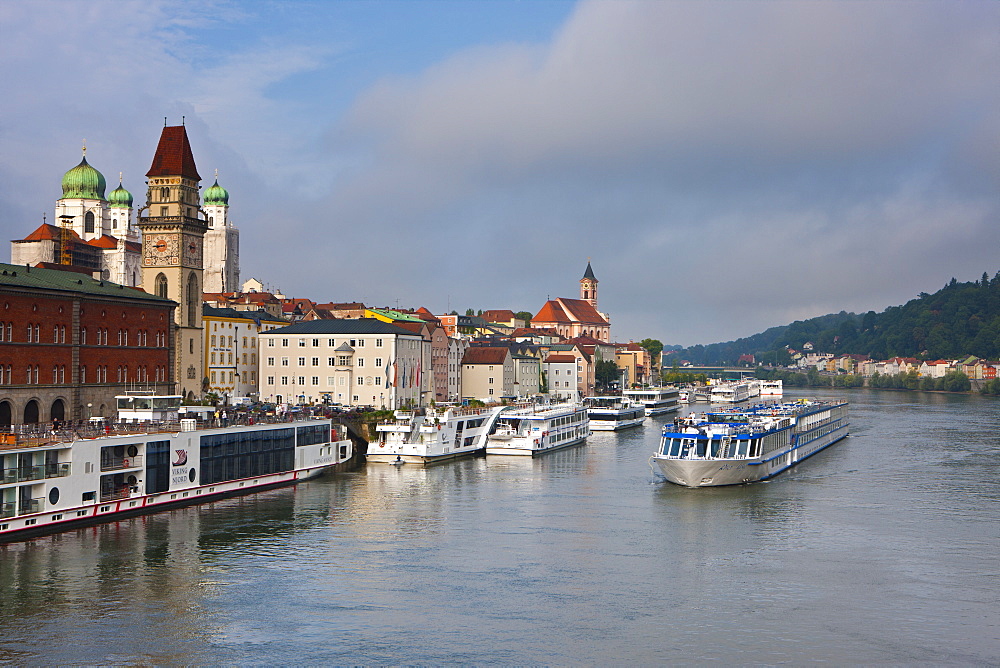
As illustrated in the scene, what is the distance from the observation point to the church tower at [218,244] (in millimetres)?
185500

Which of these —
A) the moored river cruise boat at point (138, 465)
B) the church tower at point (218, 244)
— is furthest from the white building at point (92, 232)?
the moored river cruise boat at point (138, 465)

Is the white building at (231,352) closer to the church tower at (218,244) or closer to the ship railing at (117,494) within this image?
the ship railing at (117,494)

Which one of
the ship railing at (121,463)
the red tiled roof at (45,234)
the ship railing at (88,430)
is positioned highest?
the red tiled roof at (45,234)

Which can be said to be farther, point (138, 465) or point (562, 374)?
point (562, 374)

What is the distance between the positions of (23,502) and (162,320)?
36464mm

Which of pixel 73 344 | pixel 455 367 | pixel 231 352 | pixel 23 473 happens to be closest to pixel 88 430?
pixel 23 473

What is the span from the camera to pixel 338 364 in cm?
9800

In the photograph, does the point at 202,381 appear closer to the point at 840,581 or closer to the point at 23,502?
the point at 23,502

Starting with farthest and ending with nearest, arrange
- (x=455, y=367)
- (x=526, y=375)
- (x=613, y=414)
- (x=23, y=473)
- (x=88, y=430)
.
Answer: (x=526, y=375) → (x=455, y=367) → (x=613, y=414) → (x=88, y=430) → (x=23, y=473)

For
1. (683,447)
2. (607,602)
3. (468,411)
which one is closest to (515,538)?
(607,602)

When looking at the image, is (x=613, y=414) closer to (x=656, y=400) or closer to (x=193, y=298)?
(x=656, y=400)

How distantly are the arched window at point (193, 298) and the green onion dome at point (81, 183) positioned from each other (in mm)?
71882

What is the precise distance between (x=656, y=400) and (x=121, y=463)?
117395 mm

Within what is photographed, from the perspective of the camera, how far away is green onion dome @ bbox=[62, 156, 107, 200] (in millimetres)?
153875
